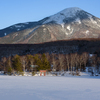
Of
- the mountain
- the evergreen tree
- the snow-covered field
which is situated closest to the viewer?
the snow-covered field

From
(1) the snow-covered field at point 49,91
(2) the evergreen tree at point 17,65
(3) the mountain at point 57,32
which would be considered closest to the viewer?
(1) the snow-covered field at point 49,91

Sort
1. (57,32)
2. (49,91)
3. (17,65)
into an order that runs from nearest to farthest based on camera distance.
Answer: (49,91), (17,65), (57,32)

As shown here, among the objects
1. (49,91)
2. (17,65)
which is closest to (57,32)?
(17,65)

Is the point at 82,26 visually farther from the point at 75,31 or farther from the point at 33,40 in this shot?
the point at 33,40

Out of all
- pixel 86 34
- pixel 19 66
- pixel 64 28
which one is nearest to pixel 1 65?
pixel 19 66

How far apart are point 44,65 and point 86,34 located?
420 feet

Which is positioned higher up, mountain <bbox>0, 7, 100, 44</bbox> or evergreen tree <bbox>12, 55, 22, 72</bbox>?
mountain <bbox>0, 7, 100, 44</bbox>

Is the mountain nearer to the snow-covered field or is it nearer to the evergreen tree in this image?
the evergreen tree

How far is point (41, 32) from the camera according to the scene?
168625 mm

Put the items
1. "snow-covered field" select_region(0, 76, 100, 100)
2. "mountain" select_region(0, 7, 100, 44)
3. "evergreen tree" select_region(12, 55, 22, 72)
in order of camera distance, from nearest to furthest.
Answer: "snow-covered field" select_region(0, 76, 100, 100) → "evergreen tree" select_region(12, 55, 22, 72) → "mountain" select_region(0, 7, 100, 44)

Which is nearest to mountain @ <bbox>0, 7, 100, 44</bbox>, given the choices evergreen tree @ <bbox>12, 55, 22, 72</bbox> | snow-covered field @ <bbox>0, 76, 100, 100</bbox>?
evergreen tree @ <bbox>12, 55, 22, 72</bbox>

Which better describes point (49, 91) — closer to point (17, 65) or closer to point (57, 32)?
point (17, 65)

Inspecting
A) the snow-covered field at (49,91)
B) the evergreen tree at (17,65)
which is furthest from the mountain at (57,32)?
the snow-covered field at (49,91)

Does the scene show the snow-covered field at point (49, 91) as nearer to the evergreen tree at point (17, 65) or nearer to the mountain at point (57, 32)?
the evergreen tree at point (17, 65)
